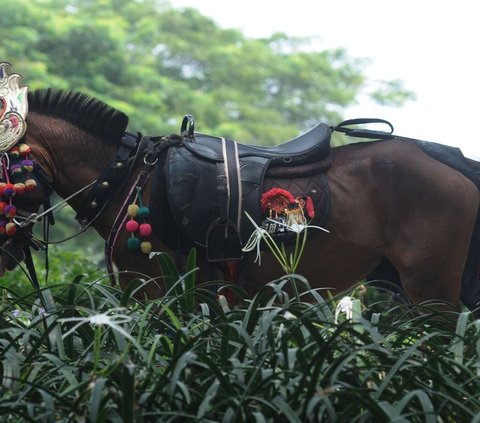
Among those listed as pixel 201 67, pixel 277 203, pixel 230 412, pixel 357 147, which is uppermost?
pixel 201 67

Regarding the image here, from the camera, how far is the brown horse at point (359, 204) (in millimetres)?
5266

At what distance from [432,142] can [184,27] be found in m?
26.2

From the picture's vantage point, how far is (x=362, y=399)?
2494 mm

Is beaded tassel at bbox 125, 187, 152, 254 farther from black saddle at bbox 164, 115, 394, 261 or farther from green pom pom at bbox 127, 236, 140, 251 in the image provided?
A: black saddle at bbox 164, 115, 394, 261

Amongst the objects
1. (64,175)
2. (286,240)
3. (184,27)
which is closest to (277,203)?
(286,240)

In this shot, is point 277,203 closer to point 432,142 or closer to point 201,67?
point 432,142

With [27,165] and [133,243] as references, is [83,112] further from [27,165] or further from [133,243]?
[133,243]

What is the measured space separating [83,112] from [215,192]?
88 centimetres

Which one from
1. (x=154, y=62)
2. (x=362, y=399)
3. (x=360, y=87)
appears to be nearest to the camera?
(x=362, y=399)

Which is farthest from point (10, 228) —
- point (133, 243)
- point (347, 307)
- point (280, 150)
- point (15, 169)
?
point (347, 307)

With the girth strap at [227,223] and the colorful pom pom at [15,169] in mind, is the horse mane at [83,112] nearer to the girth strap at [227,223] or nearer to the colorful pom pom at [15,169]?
the colorful pom pom at [15,169]

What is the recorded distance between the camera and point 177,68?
98.3ft

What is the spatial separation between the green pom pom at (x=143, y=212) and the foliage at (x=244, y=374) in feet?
6.12

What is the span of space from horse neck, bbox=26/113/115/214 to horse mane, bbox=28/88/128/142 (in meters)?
0.07
